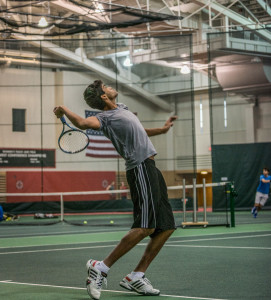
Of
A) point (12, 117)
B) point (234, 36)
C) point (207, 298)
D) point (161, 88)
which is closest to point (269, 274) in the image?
point (207, 298)

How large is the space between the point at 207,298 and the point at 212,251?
3509 millimetres

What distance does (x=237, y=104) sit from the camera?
28.5 m

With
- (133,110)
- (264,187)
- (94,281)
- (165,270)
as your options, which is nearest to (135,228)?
(94,281)

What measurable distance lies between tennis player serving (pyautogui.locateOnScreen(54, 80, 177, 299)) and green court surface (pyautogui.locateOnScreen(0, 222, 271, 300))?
0.21 metres

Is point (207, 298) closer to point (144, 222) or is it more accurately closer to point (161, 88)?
point (144, 222)

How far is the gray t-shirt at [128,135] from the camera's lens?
4.62 meters

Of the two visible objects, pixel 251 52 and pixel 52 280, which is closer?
pixel 52 280

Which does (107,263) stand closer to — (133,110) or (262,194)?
(262,194)

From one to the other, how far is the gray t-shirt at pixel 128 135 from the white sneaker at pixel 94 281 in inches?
31.1

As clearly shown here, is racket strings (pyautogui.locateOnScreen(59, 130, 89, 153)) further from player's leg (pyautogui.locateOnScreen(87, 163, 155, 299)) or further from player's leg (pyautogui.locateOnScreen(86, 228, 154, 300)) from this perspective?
player's leg (pyautogui.locateOnScreen(86, 228, 154, 300))

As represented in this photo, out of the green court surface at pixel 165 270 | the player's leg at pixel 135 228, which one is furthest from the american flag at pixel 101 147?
the player's leg at pixel 135 228

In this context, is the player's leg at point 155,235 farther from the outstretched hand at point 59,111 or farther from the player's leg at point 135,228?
the outstretched hand at point 59,111

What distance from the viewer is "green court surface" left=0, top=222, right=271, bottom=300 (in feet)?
15.1

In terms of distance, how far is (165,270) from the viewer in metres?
5.91
